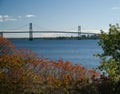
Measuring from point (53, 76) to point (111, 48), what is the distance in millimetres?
2864

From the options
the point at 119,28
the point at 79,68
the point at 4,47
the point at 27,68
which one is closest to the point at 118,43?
the point at 119,28

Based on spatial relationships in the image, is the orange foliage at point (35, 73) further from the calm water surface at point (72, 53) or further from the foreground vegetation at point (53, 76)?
the calm water surface at point (72, 53)

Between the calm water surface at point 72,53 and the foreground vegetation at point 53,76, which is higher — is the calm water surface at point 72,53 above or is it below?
below

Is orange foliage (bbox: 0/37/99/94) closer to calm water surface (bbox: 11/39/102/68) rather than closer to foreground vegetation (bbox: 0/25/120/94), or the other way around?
foreground vegetation (bbox: 0/25/120/94)

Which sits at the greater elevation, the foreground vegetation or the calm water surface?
the foreground vegetation

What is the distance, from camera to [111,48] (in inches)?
548

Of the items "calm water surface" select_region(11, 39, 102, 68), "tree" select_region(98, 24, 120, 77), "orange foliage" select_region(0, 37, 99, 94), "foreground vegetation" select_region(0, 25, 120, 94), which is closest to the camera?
"foreground vegetation" select_region(0, 25, 120, 94)

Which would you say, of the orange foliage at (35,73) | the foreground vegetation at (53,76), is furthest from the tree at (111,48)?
the orange foliage at (35,73)

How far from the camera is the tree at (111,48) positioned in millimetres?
13594

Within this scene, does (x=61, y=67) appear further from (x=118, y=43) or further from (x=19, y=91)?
(x=118, y=43)

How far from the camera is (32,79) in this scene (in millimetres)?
11641

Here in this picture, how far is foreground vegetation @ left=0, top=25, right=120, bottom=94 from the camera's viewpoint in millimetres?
10422

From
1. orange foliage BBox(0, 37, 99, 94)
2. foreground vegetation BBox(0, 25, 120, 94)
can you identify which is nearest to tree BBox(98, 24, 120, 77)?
foreground vegetation BBox(0, 25, 120, 94)

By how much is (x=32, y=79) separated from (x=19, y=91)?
1.20 m
